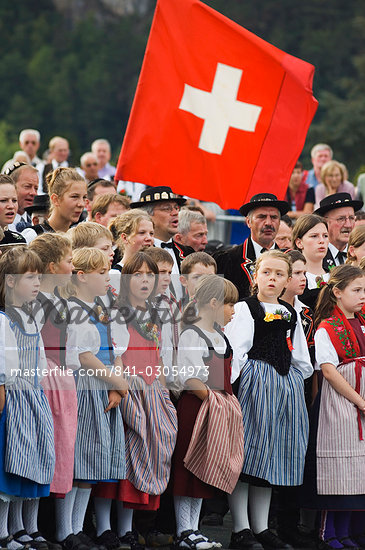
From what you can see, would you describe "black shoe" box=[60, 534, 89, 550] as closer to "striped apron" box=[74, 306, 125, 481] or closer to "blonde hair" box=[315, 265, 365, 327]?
"striped apron" box=[74, 306, 125, 481]

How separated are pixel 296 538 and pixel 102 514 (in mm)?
1286

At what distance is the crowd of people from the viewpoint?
6039 mm

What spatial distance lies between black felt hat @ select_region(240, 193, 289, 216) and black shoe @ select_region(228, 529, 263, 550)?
2.31 m

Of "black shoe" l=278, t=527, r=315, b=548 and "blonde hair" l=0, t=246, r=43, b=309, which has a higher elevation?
"blonde hair" l=0, t=246, r=43, b=309

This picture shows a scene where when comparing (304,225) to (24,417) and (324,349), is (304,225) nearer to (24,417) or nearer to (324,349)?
(324,349)

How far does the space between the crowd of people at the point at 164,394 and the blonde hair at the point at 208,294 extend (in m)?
0.01

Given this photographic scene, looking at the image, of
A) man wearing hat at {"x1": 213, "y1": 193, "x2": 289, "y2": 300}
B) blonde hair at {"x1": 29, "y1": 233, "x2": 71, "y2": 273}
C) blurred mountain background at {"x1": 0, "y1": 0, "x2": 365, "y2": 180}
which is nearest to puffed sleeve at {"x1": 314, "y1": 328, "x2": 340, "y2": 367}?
man wearing hat at {"x1": 213, "y1": 193, "x2": 289, "y2": 300}

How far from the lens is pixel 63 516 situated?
6.19m

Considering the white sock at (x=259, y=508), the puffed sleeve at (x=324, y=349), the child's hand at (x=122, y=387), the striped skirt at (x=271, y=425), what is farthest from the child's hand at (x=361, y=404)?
the child's hand at (x=122, y=387)

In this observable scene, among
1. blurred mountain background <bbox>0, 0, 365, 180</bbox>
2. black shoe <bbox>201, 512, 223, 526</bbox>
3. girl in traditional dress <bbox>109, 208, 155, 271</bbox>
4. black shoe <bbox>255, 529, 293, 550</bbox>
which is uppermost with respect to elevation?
blurred mountain background <bbox>0, 0, 365, 180</bbox>

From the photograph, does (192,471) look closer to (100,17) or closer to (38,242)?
(38,242)

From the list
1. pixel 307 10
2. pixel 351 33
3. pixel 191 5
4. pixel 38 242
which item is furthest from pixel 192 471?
pixel 307 10

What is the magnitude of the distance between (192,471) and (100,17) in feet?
209

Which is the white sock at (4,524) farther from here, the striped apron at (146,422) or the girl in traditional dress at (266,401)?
the girl in traditional dress at (266,401)
